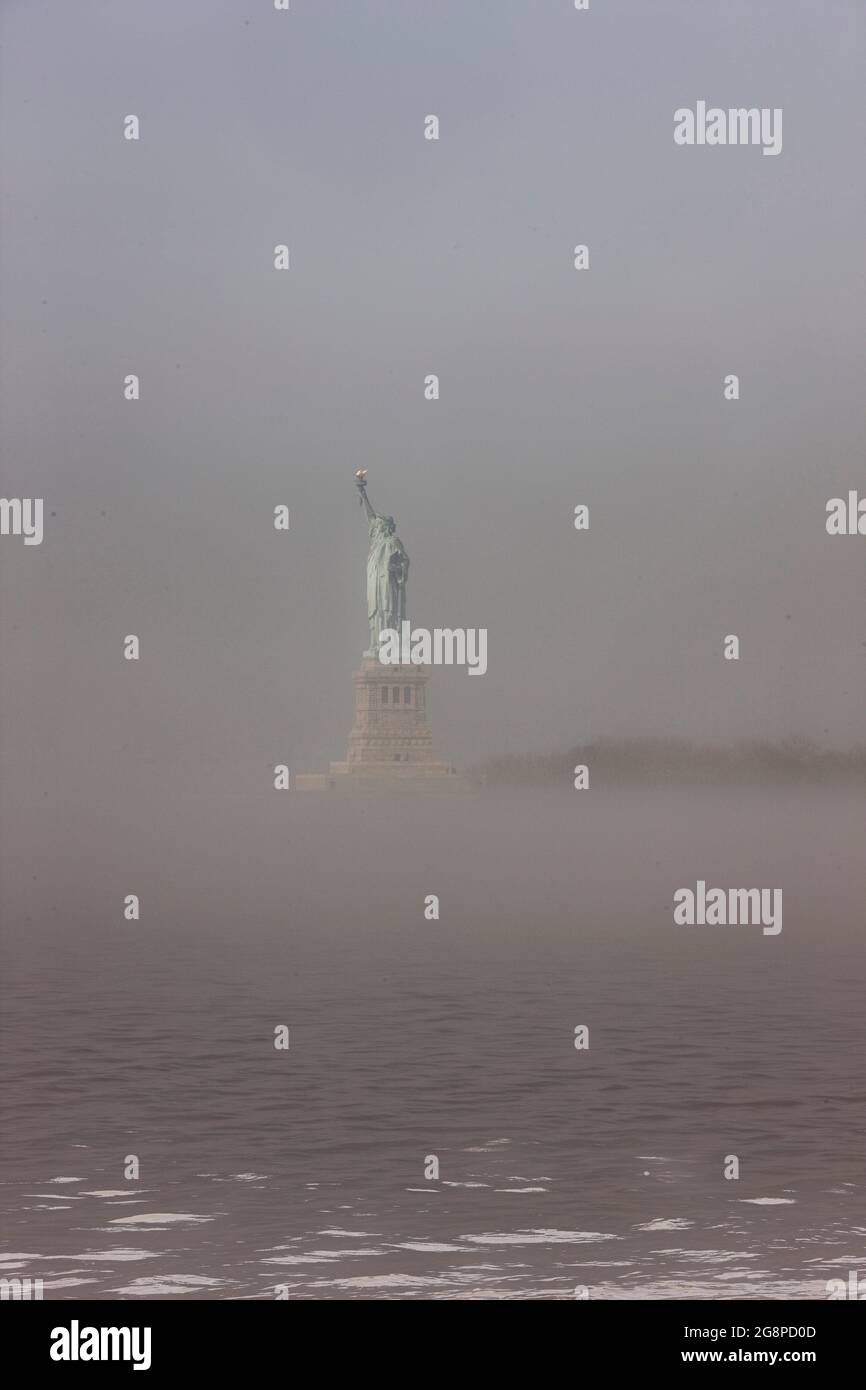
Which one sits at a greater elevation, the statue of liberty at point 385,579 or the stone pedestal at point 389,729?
the statue of liberty at point 385,579

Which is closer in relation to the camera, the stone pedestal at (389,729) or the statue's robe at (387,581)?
the statue's robe at (387,581)

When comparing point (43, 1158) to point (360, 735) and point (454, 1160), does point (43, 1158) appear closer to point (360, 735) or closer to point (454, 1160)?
point (454, 1160)

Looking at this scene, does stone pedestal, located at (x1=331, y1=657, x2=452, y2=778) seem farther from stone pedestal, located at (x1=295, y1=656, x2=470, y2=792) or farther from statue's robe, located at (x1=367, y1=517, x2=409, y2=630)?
statue's robe, located at (x1=367, y1=517, x2=409, y2=630)

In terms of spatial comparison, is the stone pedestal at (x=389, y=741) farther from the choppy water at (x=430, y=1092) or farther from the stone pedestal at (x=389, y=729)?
the choppy water at (x=430, y=1092)

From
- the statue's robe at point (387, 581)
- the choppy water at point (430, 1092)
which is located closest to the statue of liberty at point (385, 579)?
the statue's robe at point (387, 581)
